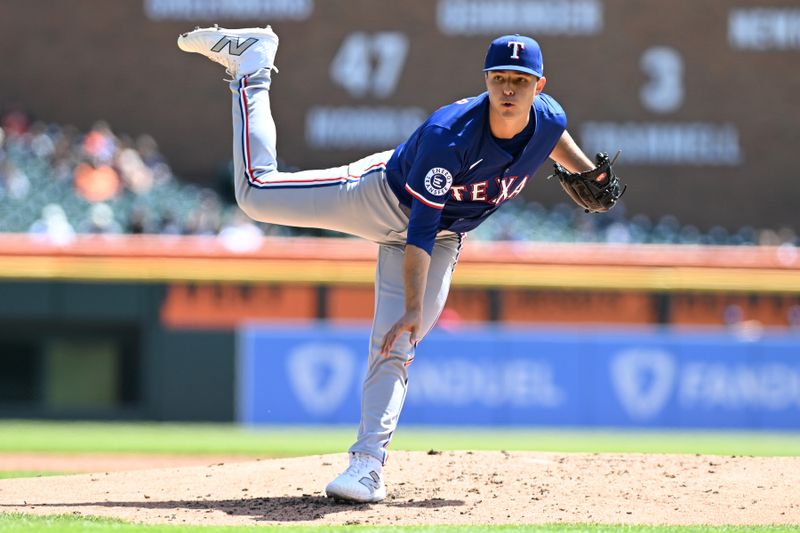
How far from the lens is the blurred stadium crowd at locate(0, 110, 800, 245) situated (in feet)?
49.6

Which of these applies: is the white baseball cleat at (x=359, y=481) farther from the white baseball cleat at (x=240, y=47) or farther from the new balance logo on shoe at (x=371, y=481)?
the white baseball cleat at (x=240, y=47)

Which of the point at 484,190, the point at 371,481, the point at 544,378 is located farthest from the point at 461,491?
the point at 544,378

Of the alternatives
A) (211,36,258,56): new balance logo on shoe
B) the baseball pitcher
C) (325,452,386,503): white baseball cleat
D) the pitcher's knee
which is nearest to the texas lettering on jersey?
the baseball pitcher

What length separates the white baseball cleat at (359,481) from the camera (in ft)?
17.8

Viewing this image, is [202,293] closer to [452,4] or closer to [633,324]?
[633,324]

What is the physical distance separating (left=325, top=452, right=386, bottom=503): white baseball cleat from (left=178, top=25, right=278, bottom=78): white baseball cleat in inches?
71.9

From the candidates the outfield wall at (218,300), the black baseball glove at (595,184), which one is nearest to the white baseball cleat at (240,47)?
the black baseball glove at (595,184)

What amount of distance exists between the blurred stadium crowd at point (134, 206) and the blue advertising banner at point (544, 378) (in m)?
1.82

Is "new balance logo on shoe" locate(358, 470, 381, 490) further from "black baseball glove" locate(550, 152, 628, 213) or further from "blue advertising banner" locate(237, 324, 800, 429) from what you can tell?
"blue advertising banner" locate(237, 324, 800, 429)

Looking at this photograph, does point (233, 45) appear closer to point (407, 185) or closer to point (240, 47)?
point (240, 47)

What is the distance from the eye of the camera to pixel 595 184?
587 centimetres

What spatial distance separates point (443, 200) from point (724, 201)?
48.9 ft

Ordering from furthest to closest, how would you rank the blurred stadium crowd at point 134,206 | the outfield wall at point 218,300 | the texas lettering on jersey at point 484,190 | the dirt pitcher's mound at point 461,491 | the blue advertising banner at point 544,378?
the blurred stadium crowd at point 134,206, the outfield wall at point 218,300, the blue advertising banner at point 544,378, the dirt pitcher's mound at point 461,491, the texas lettering on jersey at point 484,190

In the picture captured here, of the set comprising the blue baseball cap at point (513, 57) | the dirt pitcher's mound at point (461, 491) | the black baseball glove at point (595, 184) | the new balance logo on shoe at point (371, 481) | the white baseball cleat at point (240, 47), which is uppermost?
the white baseball cleat at point (240, 47)
